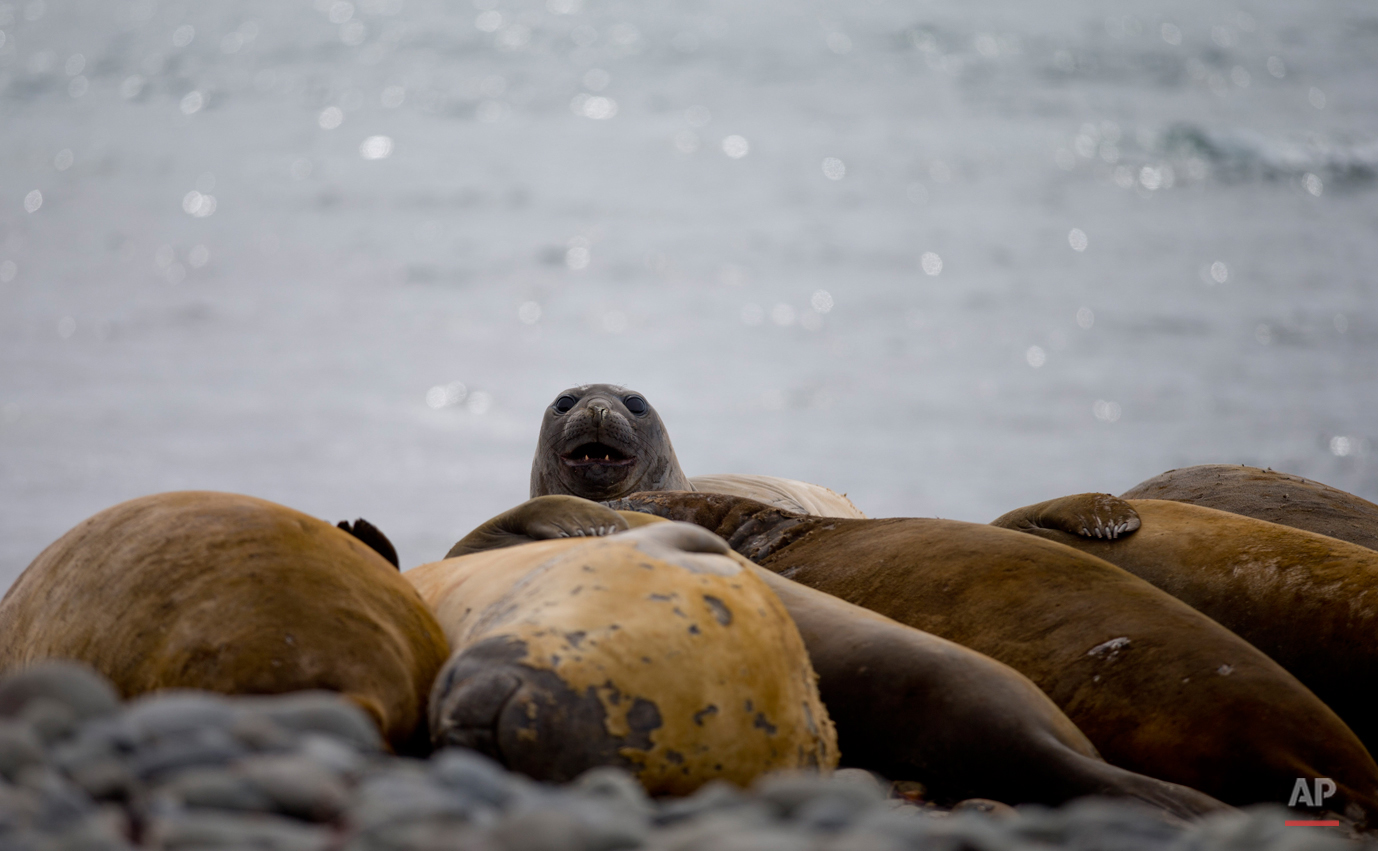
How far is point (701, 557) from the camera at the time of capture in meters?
2.35

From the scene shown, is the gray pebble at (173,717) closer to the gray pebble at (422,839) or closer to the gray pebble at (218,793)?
the gray pebble at (218,793)

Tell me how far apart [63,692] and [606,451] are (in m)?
4.72

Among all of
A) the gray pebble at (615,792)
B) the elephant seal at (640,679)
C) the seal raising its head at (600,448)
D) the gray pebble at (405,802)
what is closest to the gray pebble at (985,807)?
the elephant seal at (640,679)

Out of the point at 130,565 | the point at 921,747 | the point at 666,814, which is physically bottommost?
the point at 921,747

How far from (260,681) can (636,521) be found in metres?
1.70

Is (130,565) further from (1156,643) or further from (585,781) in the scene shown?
(1156,643)

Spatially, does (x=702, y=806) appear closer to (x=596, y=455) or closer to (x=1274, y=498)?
(x=1274, y=498)

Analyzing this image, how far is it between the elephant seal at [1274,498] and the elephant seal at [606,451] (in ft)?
6.13

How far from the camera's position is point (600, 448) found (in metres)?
6.34

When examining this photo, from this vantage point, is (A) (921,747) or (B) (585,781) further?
(A) (921,747)

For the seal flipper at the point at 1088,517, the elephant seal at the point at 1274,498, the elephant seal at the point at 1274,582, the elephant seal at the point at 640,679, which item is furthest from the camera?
the elephant seal at the point at 1274,498

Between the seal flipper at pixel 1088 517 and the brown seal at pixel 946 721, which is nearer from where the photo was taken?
the brown seal at pixel 946 721

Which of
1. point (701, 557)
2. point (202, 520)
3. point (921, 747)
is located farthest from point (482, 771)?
point (921, 747)

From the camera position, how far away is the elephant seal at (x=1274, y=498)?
4398mm
